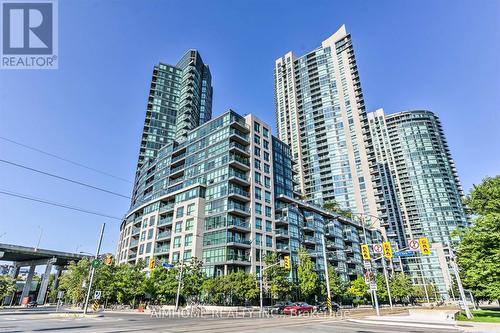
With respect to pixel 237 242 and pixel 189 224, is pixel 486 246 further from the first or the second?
pixel 189 224

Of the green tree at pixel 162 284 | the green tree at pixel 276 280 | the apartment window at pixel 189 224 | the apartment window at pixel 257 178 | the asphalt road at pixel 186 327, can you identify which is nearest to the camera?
the asphalt road at pixel 186 327

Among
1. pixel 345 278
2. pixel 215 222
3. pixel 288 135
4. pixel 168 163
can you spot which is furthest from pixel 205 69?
pixel 345 278

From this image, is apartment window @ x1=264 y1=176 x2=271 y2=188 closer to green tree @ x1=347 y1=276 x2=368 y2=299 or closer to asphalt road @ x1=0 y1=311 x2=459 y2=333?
green tree @ x1=347 y1=276 x2=368 y2=299

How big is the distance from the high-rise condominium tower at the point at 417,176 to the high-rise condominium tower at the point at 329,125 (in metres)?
26.7

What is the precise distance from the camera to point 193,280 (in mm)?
47688

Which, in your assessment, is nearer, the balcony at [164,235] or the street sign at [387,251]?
the street sign at [387,251]

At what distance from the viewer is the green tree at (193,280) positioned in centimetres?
4709

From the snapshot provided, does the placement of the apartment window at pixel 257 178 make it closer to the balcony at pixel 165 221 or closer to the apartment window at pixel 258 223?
the apartment window at pixel 258 223

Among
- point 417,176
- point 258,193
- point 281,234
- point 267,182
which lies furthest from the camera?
point 417,176

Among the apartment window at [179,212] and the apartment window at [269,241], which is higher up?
the apartment window at [179,212]

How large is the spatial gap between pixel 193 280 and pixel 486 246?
131ft

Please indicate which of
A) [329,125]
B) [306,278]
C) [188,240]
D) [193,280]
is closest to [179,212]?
[188,240]

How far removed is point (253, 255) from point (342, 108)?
291 ft

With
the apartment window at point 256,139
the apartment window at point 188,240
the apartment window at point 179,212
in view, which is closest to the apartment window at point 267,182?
the apartment window at point 256,139
